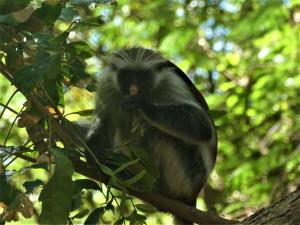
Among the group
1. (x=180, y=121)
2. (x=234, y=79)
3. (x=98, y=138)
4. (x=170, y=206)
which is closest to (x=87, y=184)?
(x=170, y=206)

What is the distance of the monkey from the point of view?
5.17m

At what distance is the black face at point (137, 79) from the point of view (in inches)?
212

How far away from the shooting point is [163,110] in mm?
5164

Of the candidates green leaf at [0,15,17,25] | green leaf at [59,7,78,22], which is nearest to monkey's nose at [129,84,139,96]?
green leaf at [59,7,78,22]

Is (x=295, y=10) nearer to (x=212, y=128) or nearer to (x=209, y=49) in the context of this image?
(x=209, y=49)

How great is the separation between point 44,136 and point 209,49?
854 cm

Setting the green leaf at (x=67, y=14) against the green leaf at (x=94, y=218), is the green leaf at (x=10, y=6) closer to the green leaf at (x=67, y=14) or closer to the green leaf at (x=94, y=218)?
the green leaf at (x=67, y=14)

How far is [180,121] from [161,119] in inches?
7.3

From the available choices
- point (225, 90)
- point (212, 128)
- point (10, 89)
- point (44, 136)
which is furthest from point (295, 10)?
point (44, 136)

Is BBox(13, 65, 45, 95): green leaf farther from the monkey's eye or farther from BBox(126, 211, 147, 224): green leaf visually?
the monkey's eye

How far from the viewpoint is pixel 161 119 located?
16.6ft

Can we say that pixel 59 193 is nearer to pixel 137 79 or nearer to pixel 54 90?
pixel 54 90

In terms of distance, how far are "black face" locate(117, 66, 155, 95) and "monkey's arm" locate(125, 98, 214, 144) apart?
10.4 inches

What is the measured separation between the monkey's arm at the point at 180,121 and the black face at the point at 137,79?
0.87ft
